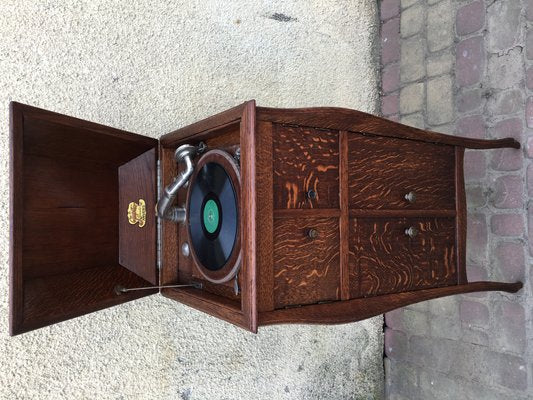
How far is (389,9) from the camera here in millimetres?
2158

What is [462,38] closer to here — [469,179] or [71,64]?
[469,179]

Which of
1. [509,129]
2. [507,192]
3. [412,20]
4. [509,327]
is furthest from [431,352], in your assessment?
[412,20]

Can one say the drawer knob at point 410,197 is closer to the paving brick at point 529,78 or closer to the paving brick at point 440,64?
the paving brick at point 529,78

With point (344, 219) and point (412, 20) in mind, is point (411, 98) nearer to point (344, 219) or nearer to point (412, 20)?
point (412, 20)

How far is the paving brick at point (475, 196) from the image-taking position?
71.4 inches

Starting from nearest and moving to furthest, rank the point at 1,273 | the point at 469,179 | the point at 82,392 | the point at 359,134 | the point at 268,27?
1. the point at 359,134
2. the point at 1,273
3. the point at 82,392
4. the point at 469,179
5. the point at 268,27

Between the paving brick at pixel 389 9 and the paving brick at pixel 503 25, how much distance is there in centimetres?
46

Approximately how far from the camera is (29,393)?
1.51m

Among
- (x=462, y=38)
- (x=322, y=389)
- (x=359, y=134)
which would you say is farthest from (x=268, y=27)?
(x=322, y=389)

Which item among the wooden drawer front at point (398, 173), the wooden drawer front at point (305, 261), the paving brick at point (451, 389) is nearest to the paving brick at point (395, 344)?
the paving brick at point (451, 389)

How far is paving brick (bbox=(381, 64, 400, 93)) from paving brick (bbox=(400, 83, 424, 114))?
0.18ft

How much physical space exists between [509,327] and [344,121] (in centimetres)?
107

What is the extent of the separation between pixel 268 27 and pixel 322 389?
156 cm

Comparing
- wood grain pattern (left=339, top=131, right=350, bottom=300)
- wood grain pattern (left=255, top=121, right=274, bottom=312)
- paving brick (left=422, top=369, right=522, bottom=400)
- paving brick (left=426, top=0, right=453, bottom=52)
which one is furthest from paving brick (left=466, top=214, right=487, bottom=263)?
wood grain pattern (left=255, top=121, right=274, bottom=312)
